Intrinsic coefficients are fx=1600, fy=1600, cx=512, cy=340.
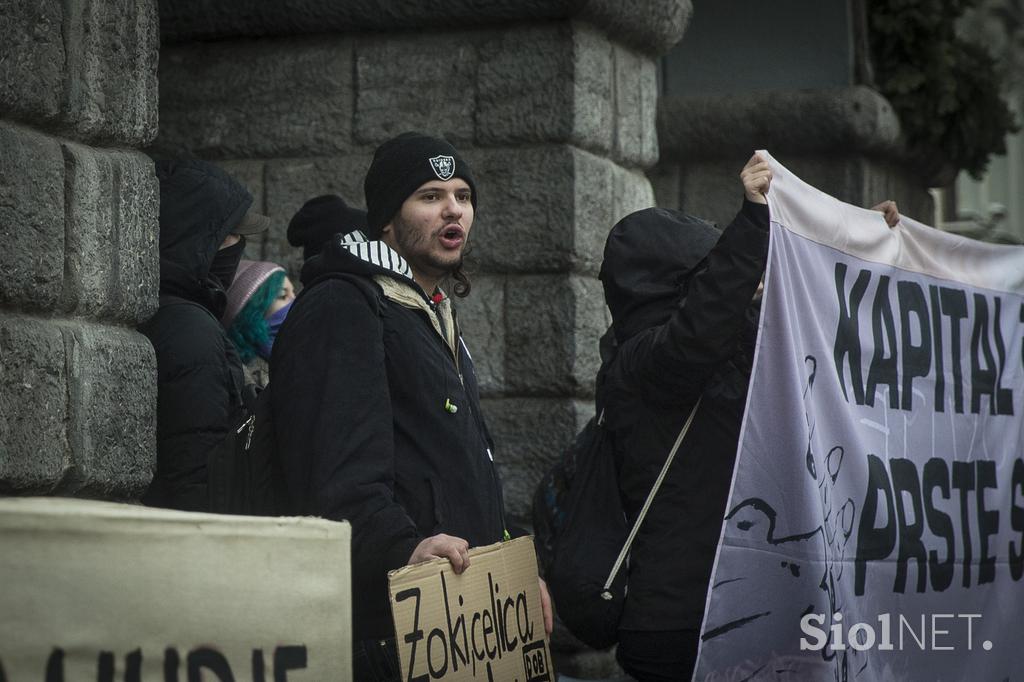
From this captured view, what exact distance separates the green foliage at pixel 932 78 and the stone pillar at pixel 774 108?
0.24 m

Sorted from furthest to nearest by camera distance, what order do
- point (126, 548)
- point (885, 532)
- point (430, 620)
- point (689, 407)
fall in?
point (885, 532) < point (689, 407) < point (430, 620) < point (126, 548)

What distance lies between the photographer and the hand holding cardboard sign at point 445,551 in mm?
3209

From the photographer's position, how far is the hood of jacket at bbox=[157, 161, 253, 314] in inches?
169

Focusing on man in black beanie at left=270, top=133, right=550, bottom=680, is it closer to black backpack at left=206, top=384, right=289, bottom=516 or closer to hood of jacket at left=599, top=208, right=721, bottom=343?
black backpack at left=206, top=384, right=289, bottom=516

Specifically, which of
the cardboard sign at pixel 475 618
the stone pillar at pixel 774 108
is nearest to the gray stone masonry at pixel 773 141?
the stone pillar at pixel 774 108

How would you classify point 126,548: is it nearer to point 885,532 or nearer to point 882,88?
point 885,532

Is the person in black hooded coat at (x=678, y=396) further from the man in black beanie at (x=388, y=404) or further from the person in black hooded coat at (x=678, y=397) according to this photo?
the man in black beanie at (x=388, y=404)

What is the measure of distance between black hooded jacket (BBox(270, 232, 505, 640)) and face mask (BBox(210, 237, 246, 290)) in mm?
931

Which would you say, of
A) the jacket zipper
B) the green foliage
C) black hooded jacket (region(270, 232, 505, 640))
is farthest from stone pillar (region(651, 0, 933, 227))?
black hooded jacket (region(270, 232, 505, 640))

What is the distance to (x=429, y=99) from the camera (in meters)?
6.12

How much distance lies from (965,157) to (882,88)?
817 millimetres

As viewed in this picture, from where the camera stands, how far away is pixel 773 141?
319 inches

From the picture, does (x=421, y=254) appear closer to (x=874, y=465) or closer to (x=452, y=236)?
(x=452, y=236)

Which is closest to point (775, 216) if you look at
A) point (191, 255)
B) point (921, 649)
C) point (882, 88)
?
point (921, 649)
